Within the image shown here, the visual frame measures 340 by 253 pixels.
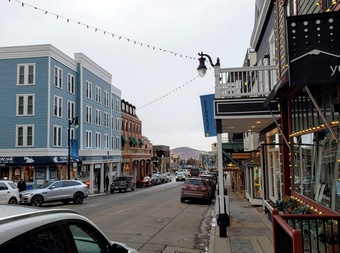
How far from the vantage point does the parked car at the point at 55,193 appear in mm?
20219

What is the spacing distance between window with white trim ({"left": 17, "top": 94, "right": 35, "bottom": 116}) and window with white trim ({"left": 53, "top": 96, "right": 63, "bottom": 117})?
1906 mm

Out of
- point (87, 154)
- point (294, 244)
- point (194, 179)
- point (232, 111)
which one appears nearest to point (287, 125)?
point (232, 111)

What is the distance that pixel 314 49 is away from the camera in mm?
4629

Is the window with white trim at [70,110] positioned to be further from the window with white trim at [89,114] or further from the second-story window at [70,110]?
the window with white trim at [89,114]

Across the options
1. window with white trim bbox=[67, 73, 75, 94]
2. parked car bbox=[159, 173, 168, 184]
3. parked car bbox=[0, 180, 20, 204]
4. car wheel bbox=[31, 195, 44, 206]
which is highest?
window with white trim bbox=[67, 73, 75, 94]

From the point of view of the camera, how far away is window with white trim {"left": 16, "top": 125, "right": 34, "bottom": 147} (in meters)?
29.7

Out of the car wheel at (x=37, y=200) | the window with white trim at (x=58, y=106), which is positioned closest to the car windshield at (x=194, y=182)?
the car wheel at (x=37, y=200)

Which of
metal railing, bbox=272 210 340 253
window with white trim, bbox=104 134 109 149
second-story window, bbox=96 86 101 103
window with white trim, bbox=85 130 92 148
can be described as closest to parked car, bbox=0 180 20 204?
window with white trim, bbox=85 130 92 148

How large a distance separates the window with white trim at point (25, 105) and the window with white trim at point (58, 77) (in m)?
2.45

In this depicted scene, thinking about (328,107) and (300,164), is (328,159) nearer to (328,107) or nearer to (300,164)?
(328,107)

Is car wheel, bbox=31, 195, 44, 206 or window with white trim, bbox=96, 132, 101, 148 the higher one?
window with white trim, bbox=96, 132, 101, 148

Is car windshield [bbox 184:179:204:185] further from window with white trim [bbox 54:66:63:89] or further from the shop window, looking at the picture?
window with white trim [bbox 54:66:63:89]

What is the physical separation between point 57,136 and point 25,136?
2.64m

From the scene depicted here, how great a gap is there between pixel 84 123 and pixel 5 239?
34.7m
